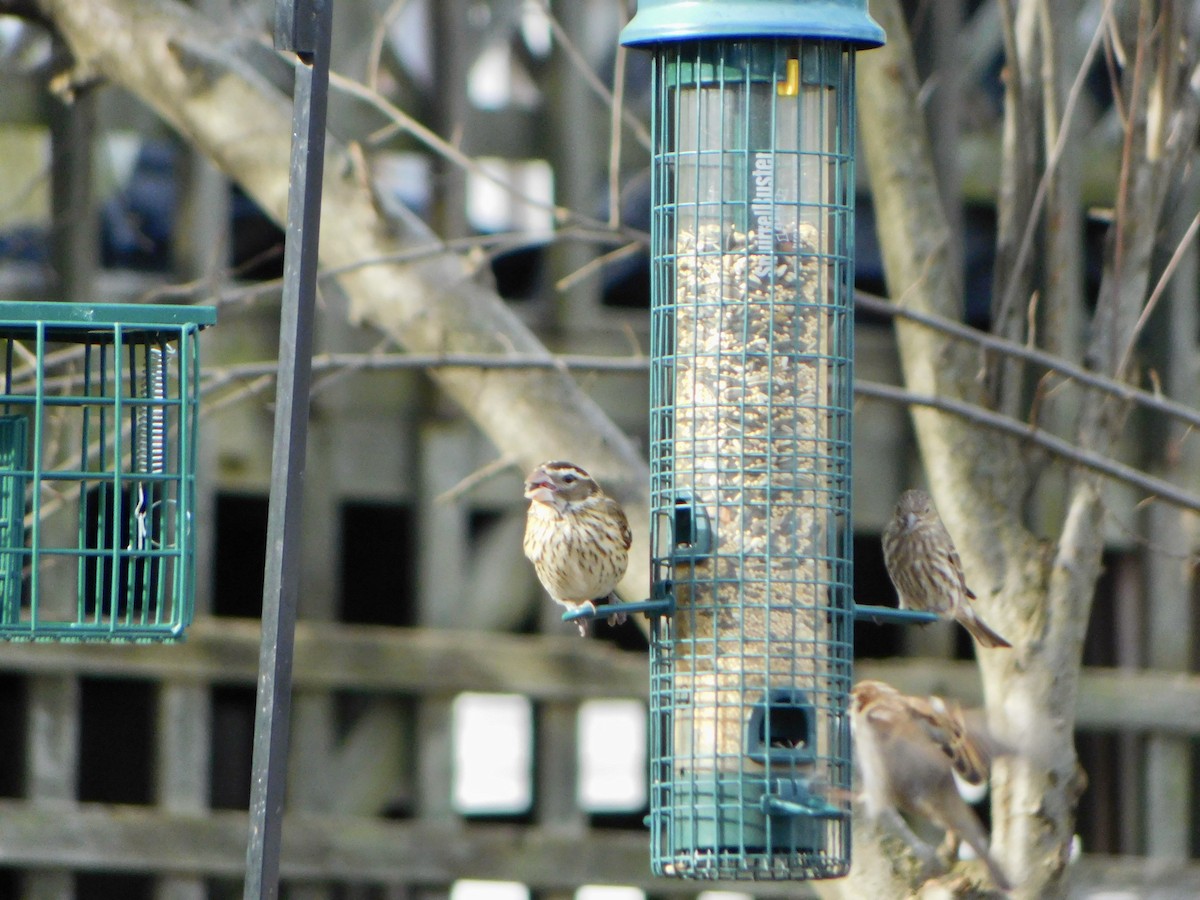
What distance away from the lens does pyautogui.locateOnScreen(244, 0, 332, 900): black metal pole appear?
155 inches

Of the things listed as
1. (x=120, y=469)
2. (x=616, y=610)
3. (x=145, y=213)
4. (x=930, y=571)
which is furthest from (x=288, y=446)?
(x=145, y=213)

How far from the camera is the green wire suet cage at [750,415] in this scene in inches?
203

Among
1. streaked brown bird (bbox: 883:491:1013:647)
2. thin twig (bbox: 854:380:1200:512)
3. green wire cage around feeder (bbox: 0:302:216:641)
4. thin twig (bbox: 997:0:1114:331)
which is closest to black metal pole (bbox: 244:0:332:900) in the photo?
green wire cage around feeder (bbox: 0:302:216:641)

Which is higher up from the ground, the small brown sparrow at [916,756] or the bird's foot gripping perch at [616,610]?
the bird's foot gripping perch at [616,610]

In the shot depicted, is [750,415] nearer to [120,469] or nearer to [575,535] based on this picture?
[575,535]

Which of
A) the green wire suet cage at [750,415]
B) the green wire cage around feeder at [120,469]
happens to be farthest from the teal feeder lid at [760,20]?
the green wire cage around feeder at [120,469]

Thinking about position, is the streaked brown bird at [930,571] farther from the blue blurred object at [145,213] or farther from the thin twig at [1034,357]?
the blue blurred object at [145,213]

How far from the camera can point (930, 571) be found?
5684 mm

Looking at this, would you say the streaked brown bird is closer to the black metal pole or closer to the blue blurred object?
the black metal pole

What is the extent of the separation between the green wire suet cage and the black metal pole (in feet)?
3.70

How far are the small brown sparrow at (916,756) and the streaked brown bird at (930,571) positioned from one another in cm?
28

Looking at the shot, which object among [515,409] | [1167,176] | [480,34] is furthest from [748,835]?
[480,34]

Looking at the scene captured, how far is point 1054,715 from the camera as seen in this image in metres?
5.76

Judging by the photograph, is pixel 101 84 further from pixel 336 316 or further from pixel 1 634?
pixel 1 634
